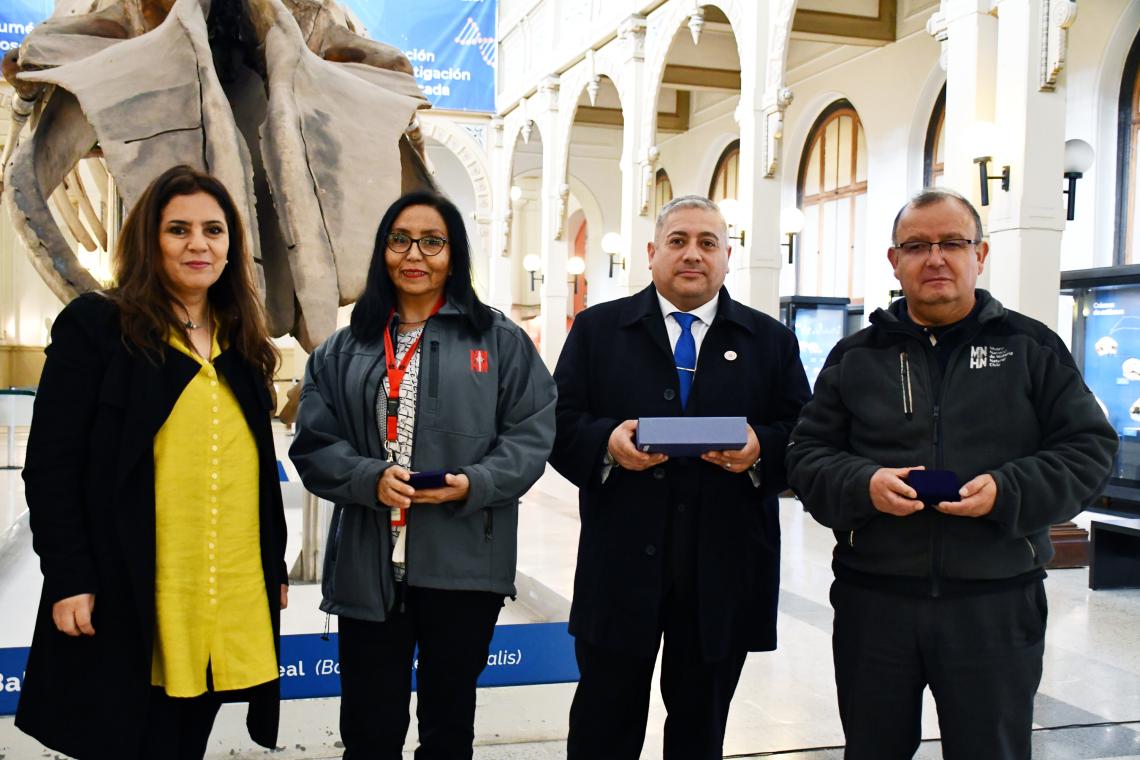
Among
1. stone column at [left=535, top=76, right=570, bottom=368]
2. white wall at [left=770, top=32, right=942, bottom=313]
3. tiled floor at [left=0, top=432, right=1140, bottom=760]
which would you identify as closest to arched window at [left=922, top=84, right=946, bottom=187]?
white wall at [left=770, top=32, right=942, bottom=313]

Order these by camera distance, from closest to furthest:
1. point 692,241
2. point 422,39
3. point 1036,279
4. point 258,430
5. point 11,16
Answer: point 258,430 < point 692,241 < point 1036,279 < point 11,16 < point 422,39

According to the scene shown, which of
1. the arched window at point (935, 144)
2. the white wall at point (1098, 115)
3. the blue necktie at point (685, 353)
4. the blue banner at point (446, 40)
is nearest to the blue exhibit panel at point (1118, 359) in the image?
the white wall at point (1098, 115)

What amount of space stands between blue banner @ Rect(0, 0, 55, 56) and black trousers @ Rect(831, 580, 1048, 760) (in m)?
13.7

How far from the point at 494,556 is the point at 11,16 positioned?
44.6 feet

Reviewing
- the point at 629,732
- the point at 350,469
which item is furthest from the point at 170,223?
the point at 629,732

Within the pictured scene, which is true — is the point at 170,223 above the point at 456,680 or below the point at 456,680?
above

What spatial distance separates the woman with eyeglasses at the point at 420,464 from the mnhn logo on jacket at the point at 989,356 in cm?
103

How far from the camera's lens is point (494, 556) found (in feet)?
7.94

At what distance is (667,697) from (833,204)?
13.9 meters

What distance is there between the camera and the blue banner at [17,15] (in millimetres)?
12805

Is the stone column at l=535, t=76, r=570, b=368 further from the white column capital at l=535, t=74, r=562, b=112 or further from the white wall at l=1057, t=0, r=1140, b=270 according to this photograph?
the white wall at l=1057, t=0, r=1140, b=270

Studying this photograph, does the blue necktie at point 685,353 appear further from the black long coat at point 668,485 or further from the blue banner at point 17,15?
the blue banner at point 17,15

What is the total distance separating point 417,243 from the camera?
2.46 metres

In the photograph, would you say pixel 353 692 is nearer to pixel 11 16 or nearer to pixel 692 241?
pixel 692 241
